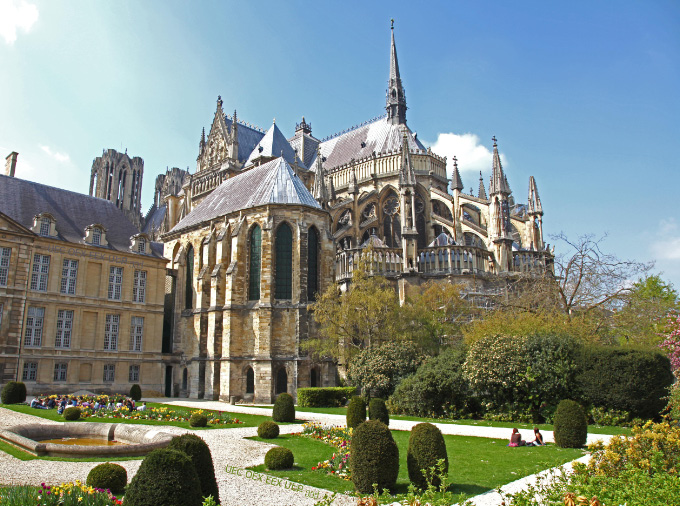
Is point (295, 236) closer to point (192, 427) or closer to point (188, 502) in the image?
point (192, 427)

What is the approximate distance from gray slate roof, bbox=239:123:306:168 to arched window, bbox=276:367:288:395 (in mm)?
24466

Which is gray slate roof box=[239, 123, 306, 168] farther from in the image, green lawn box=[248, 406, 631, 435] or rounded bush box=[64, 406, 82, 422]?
rounded bush box=[64, 406, 82, 422]

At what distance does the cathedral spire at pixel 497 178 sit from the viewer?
1512 inches

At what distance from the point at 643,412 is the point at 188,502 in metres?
17.7

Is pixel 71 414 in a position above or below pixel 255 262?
below

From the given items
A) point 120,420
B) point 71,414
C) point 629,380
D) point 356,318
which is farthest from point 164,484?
point 356,318

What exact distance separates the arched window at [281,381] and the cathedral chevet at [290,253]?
103 mm

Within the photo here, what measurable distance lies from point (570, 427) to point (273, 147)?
40879 mm

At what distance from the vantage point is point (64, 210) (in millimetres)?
33312

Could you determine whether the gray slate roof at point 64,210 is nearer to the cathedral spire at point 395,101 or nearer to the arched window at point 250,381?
the arched window at point 250,381

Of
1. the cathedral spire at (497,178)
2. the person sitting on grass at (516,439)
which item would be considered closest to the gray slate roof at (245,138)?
the cathedral spire at (497,178)

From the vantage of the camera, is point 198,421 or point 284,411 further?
point 284,411

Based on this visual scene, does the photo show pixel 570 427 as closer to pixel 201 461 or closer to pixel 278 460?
pixel 278 460

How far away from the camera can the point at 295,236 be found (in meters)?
31.7
